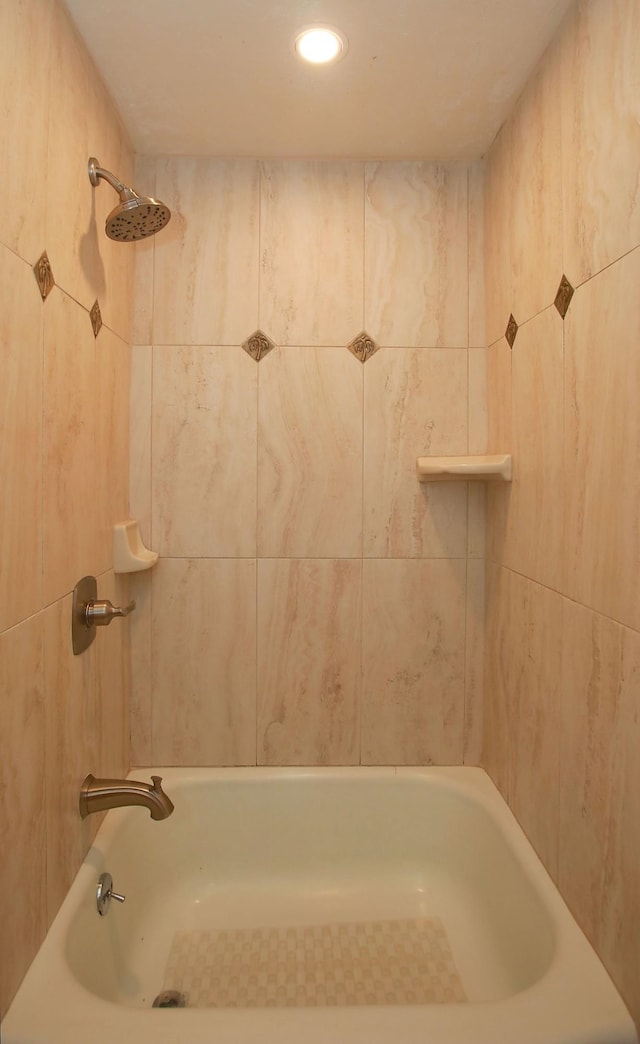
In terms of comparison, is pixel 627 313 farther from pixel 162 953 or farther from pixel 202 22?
pixel 162 953

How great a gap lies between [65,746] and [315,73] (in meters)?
1.53

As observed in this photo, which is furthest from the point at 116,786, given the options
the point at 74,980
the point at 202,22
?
the point at 202,22

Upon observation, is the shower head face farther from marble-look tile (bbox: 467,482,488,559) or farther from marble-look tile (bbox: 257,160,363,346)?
marble-look tile (bbox: 467,482,488,559)

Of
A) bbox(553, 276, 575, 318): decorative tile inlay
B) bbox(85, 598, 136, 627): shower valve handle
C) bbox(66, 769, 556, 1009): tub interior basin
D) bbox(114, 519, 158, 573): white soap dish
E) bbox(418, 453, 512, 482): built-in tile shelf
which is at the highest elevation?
bbox(553, 276, 575, 318): decorative tile inlay

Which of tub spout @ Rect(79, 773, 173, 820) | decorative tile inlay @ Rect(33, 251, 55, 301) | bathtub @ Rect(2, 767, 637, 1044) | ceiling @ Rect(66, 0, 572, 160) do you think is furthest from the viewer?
tub spout @ Rect(79, 773, 173, 820)

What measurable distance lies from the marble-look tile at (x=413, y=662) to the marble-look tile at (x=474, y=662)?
2cm

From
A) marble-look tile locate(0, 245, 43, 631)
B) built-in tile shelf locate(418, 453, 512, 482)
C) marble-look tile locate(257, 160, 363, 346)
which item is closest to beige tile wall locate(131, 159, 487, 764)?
marble-look tile locate(257, 160, 363, 346)

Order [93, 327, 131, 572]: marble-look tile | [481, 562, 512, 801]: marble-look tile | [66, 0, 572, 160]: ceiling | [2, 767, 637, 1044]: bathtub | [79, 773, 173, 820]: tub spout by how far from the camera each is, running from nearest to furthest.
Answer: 1. [2, 767, 637, 1044]: bathtub
2. [66, 0, 572, 160]: ceiling
3. [79, 773, 173, 820]: tub spout
4. [93, 327, 131, 572]: marble-look tile
5. [481, 562, 512, 801]: marble-look tile

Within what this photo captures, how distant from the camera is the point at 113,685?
4.89ft

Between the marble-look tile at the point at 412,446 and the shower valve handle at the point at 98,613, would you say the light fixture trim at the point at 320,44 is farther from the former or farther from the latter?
the shower valve handle at the point at 98,613

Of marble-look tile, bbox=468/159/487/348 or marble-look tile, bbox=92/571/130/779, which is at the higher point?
marble-look tile, bbox=468/159/487/348

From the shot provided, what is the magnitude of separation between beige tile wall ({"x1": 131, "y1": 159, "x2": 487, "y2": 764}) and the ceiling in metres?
0.09

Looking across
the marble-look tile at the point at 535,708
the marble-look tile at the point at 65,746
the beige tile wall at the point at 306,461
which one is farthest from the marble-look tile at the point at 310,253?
the marble-look tile at the point at 65,746

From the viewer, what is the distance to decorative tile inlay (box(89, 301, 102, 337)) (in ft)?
4.33
